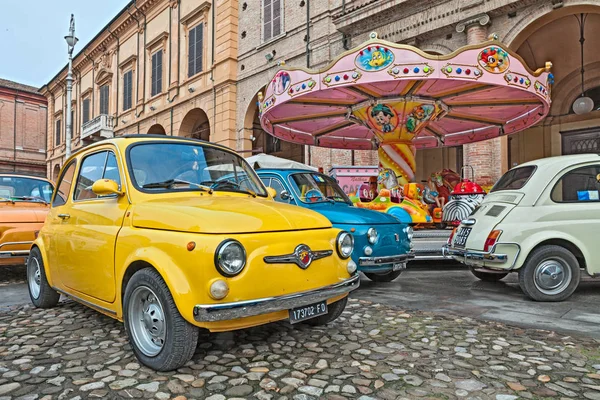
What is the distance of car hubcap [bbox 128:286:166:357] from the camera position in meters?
3.04

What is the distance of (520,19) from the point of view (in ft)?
37.1

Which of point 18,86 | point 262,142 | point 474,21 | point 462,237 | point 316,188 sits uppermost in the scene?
point 18,86

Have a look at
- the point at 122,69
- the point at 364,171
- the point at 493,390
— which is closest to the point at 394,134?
the point at 364,171

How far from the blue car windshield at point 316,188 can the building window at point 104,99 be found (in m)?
28.4

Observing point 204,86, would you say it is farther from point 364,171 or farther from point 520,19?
point 520,19

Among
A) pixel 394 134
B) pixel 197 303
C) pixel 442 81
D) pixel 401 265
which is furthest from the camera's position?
pixel 394 134

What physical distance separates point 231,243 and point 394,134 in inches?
330

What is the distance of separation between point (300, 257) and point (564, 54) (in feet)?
53.9

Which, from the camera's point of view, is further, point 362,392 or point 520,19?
point 520,19

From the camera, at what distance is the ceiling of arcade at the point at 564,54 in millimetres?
14266

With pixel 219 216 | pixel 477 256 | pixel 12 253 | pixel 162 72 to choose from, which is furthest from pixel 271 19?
pixel 219 216

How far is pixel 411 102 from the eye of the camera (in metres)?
9.64

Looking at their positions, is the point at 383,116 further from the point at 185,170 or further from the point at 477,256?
the point at 185,170

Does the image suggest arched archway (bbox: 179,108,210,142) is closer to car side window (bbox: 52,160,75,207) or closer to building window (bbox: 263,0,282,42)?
building window (bbox: 263,0,282,42)
